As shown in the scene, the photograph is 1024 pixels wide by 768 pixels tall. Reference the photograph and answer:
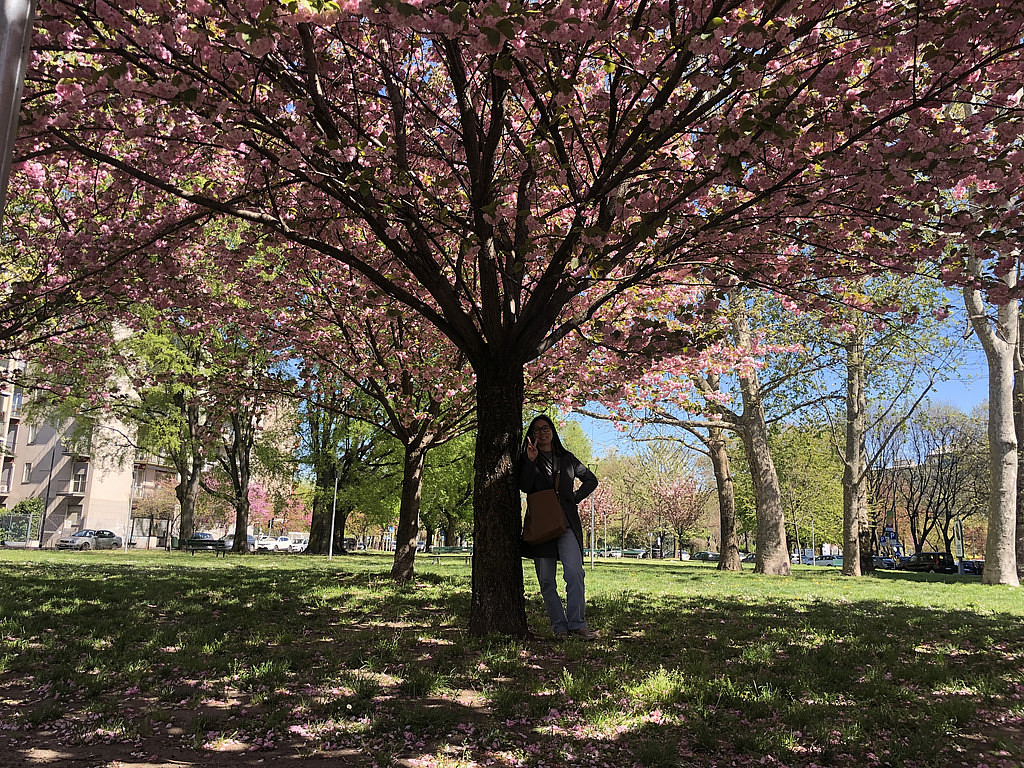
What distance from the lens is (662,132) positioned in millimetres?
5367

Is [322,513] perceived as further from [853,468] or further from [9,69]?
[9,69]

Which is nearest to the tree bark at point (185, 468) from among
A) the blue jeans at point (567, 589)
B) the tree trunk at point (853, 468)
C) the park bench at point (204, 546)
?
the park bench at point (204, 546)

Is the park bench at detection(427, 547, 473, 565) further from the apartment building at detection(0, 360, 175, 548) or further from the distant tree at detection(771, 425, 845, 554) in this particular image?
the apartment building at detection(0, 360, 175, 548)

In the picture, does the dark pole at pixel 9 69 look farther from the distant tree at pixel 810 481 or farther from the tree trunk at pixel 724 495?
the distant tree at pixel 810 481

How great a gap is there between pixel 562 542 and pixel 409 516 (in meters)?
6.81

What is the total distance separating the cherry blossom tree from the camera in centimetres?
470

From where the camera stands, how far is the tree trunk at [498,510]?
6.09 m

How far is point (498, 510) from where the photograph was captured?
6273 mm

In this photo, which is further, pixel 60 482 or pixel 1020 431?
pixel 60 482

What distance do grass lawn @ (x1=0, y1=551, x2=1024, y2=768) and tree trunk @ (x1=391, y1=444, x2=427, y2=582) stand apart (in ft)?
13.7

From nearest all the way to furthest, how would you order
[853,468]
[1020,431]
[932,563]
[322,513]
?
[1020,431] → [853,468] → [322,513] → [932,563]

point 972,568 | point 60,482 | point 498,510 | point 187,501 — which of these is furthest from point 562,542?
point 60,482

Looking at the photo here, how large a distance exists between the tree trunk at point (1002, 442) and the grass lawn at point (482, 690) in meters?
9.80

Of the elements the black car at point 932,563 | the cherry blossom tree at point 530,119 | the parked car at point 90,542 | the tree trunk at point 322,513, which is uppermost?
the cherry blossom tree at point 530,119
